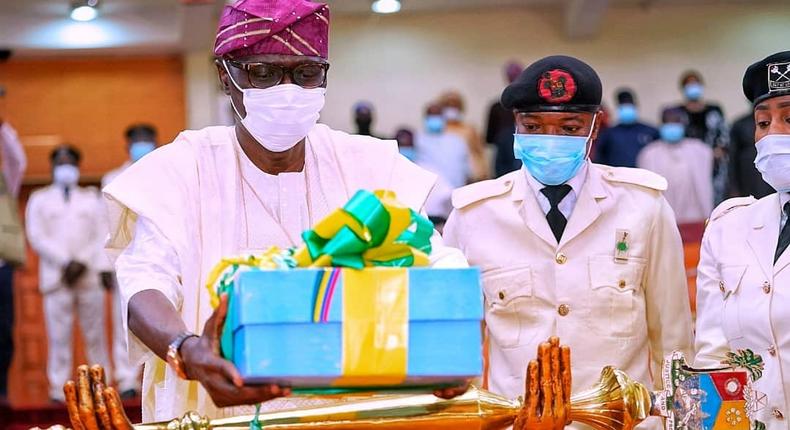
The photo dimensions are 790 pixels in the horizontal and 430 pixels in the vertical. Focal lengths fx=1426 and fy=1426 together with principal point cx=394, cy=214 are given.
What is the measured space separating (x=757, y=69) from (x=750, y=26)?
14.1 metres

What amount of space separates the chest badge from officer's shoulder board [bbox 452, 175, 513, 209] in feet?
1.34

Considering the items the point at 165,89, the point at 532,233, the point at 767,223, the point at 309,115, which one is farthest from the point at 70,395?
the point at 165,89

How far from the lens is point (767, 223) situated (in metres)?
4.34

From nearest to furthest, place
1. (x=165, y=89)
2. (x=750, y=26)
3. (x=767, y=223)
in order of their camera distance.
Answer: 1. (x=767, y=223)
2. (x=165, y=89)
3. (x=750, y=26)

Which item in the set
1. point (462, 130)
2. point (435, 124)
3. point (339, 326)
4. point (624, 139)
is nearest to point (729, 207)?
point (339, 326)

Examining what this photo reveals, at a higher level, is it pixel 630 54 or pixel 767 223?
pixel 630 54

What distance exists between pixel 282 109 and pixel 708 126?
35.8 feet

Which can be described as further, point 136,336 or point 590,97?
point 590,97

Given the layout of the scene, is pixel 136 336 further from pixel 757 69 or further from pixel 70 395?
pixel 757 69

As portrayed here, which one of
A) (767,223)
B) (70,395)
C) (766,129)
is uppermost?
(766,129)

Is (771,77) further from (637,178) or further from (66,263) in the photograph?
(66,263)

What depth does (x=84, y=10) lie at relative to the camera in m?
15.1

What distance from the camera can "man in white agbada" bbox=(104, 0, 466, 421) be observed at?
3.35m

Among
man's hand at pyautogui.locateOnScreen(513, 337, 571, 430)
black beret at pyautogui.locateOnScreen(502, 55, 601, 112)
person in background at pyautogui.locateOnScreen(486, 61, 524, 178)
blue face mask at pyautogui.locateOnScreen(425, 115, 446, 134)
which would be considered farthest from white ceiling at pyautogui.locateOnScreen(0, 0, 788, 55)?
man's hand at pyautogui.locateOnScreen(513, 337, 571, 430)
